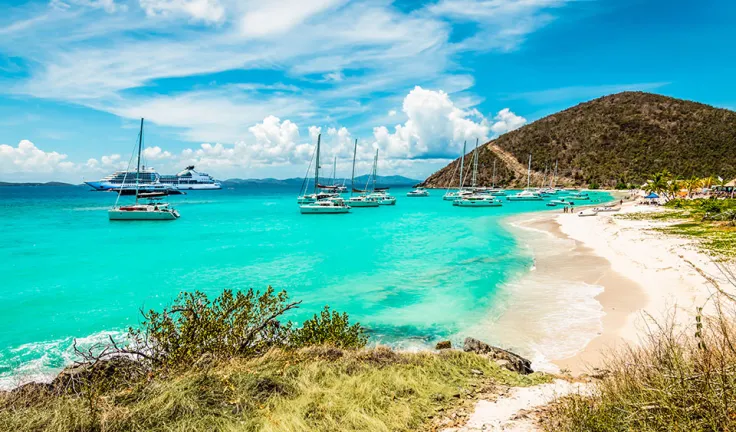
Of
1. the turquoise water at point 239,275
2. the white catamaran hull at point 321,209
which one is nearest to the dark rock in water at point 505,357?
the turquoise water at point 239,275

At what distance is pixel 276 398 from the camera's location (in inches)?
243

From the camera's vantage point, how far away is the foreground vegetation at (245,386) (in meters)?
5.24

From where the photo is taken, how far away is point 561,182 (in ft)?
440

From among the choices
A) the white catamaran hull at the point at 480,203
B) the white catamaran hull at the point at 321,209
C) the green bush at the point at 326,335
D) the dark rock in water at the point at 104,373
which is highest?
the white catamaran hull at the point at 480,203

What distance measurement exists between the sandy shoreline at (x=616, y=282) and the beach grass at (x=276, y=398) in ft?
12.6

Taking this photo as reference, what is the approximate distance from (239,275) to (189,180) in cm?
17620

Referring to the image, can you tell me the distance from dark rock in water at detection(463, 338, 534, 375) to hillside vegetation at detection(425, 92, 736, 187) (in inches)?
4930

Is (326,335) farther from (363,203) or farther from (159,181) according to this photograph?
(159,181)

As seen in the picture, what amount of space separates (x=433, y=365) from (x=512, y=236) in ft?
110

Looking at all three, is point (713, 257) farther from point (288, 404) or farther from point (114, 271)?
point (114, 271)

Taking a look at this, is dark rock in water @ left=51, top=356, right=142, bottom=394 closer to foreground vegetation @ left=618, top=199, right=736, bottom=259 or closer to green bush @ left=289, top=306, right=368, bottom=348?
green bush @ left=289, top=306, right=368, bottom=348

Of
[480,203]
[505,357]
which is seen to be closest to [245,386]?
[505,357]

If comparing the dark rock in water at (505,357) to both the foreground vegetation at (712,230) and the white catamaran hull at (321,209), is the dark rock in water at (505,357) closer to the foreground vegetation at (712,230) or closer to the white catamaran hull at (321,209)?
the foreground vegetation at (712,230)

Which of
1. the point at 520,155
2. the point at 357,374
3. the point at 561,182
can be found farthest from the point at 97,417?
the point at 520,155
